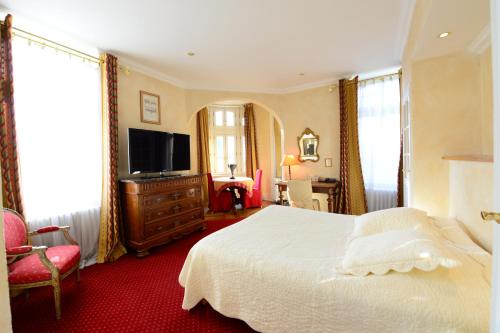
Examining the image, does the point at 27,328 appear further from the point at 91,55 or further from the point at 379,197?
the point at 379,197

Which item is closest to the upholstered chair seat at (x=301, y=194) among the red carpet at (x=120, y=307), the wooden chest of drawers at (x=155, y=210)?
the wooden chest of drawers at (x=155, y=210)

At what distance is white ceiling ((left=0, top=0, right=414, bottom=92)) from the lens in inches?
82.3

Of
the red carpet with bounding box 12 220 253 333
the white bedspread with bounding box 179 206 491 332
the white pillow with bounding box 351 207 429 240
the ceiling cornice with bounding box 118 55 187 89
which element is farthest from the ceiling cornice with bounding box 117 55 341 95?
the white pillow with bounding box 351 207 429 240

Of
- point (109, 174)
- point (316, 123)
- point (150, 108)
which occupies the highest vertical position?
point (150, 108)

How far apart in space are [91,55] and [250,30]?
1997 millimetres

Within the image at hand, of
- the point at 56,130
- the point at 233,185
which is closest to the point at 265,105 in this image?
the point at 233,185

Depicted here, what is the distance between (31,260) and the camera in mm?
1938

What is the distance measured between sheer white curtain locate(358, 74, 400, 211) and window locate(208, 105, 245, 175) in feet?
11.1

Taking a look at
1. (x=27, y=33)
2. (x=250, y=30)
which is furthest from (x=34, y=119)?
(x=250, y=30)

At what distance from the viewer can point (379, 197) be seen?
387 centimetres

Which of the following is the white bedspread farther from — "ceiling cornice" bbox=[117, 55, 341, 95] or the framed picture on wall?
"ceiling cornice" bbox=[117, 55, 341, 95]

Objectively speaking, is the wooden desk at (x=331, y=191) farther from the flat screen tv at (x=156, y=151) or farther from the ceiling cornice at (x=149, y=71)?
the ceiling cornice at (x=149, y=71)

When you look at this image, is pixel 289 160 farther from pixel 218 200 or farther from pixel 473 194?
pixel 473 194

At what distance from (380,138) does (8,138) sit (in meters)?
4.72
